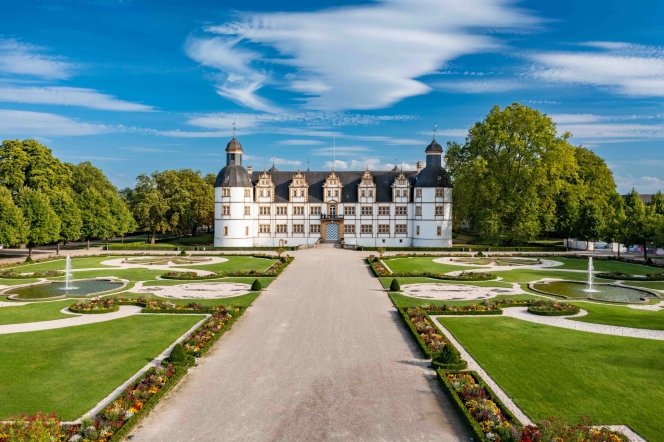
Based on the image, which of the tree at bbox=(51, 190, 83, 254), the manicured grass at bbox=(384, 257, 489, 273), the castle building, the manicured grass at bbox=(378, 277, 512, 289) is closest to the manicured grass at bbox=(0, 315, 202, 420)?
the manicured grass at bbox=(378, 277, 512, 289)

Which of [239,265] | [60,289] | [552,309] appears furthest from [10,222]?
[552,309]

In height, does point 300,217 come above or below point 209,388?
above

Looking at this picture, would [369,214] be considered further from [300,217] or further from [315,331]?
[315,331]

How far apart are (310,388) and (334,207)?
2198 inches

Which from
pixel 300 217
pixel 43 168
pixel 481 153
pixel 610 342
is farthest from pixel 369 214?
pixel 610 342

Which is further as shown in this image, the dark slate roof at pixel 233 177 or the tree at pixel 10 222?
the dark slate roof at pixel 233 177

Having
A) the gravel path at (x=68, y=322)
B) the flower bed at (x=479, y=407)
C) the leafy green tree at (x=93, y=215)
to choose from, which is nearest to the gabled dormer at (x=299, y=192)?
the leafy green tree at (x=93, y=215)

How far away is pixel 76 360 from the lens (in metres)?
17.7

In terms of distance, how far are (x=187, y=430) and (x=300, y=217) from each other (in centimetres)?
5810

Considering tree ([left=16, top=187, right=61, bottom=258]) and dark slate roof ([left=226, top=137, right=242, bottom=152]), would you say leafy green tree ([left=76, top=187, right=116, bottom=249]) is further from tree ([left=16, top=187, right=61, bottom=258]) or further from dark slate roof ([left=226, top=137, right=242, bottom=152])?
dark slate roof ([left=226, top=137, right=242, bottom=152])

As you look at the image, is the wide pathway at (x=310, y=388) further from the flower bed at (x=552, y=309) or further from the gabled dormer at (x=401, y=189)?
the gabled dormer at (x=401, y=189)

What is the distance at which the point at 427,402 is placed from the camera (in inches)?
569

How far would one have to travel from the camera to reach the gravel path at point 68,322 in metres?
22.1

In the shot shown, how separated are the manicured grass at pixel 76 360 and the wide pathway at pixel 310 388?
96.4 inches
